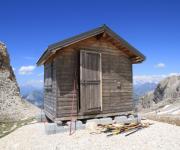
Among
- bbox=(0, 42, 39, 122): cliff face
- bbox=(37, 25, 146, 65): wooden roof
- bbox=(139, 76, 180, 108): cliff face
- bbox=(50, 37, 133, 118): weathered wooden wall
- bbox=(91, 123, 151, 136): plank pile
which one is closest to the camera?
bbox=(91, 123, 151, 136): plank pile

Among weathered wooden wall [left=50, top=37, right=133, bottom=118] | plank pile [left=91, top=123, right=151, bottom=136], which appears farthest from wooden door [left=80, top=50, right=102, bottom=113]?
plank pile [left=91, top=123, right=151, bottom=136]

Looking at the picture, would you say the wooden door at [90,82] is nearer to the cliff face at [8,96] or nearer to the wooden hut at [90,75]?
the wooden hut at [90,75]

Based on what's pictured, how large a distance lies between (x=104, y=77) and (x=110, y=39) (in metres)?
2.45

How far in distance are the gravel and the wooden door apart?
1780 mm

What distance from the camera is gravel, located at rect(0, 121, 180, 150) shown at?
32.1ft

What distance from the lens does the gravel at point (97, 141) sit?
9781mm

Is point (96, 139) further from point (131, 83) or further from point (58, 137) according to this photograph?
point (131, 83)

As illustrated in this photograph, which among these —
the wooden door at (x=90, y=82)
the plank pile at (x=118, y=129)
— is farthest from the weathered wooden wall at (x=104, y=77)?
the plank pile at (x=118, y=129)

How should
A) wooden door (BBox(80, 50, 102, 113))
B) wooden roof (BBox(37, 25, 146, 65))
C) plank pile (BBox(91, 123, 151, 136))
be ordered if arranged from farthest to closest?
wooden door (BBox(80, 50, 102, 113)), wooden roof (BBox(37, 25, 146, 65)), plank pile (BBox(91, 123, 151, 136))

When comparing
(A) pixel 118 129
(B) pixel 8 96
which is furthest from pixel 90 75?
(B) pixel 8 96

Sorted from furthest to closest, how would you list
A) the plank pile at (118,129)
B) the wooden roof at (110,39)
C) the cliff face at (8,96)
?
the cliff face at (8,96)
the wooden roof at (110,39)
the plank pile at (118,129)

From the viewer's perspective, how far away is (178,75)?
329 ft

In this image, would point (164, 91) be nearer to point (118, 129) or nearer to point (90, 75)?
point (90, 75)

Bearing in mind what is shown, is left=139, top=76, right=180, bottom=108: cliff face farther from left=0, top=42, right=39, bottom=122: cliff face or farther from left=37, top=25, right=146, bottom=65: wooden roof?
left=37, top=25, right=146, bottom=65: wooden roof
